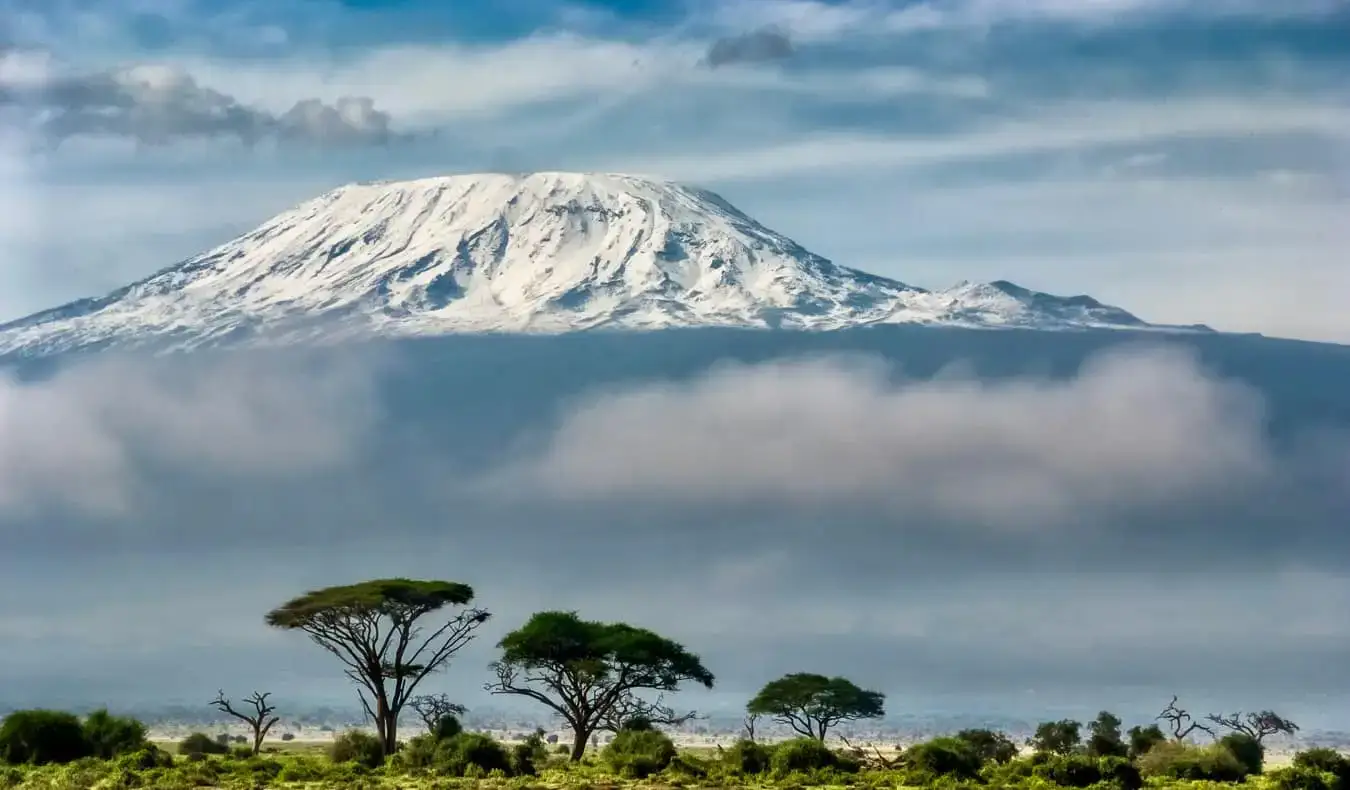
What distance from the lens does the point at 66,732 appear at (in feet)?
266

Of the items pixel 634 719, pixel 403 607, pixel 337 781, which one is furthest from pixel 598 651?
pixel 337 781

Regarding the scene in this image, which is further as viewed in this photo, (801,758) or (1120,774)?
(801,758)

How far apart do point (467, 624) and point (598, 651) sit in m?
6.97

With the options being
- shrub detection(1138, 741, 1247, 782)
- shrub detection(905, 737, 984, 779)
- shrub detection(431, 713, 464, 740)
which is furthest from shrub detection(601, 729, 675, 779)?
shrub detection(1138, 741, 1247, 782)

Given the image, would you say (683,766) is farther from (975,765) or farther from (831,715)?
(831,715)

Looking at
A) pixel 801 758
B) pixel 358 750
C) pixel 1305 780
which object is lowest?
pixel 1305 780

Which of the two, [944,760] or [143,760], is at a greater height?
[143,760]

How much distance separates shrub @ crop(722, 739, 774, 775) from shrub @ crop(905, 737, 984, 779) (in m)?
4.94

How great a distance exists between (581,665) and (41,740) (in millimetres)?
23491

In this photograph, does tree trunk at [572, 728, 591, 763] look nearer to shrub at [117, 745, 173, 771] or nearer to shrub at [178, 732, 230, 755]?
shrub at [117, 745, 173, 771]

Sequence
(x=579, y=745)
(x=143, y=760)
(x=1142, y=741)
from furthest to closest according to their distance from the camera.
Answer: (x=1142, y=741), (x=579, y=745), (x=143, y=760)

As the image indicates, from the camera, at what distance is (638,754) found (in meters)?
74.1

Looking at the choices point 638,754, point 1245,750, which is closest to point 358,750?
point 638,754

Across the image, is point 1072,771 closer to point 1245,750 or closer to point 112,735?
point 1245,750
